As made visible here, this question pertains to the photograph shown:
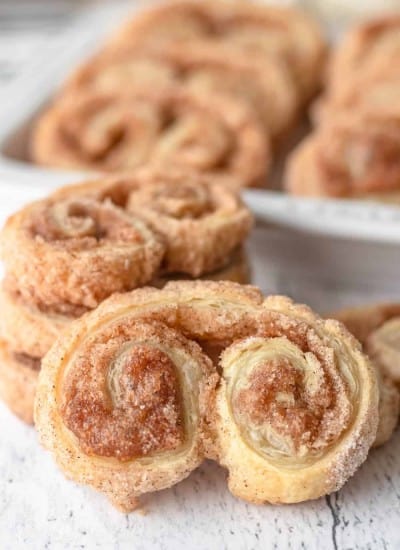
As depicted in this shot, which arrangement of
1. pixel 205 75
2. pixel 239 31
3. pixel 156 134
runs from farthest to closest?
pixel 239 31
pixel 205 75
pixel 156 134

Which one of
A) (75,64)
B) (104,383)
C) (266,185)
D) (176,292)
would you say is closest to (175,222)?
(176,292)

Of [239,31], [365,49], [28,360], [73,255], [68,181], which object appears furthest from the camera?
[239,31]

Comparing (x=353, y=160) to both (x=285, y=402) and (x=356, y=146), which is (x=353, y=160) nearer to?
→ (x=356, y=146)

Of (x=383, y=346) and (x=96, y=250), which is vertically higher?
(x=96, y=250)

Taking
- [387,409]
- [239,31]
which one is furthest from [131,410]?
[239,31]

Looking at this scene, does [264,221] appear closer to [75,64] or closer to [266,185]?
[266,185]

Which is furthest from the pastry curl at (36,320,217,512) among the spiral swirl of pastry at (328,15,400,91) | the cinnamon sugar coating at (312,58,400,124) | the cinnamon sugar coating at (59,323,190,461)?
the spiral swirl of pastry at (328,15,400,91)

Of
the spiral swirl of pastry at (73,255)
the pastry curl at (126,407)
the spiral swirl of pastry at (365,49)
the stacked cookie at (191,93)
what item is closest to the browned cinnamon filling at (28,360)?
the spiral swirl of pastry at (73,255)
